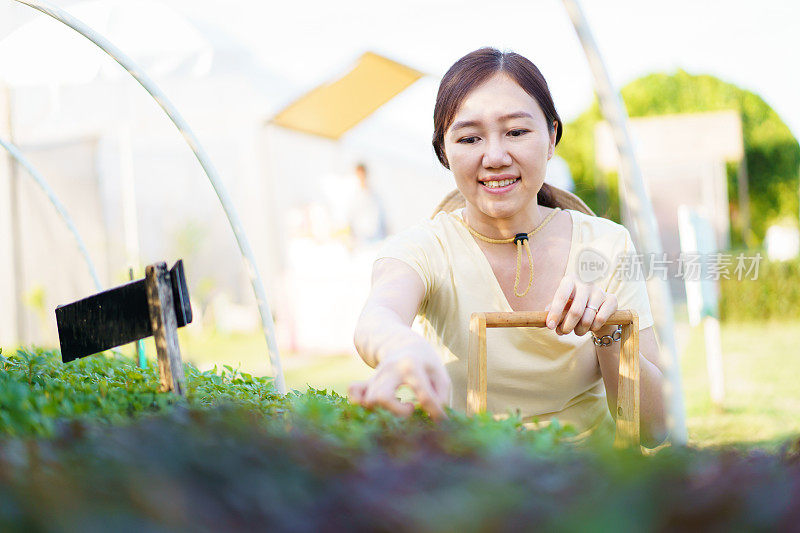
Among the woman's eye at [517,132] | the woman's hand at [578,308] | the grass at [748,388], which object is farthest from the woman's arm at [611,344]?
the grass at [748,388]

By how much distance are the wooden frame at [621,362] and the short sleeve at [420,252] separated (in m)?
0.45

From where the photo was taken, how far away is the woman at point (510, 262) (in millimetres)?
A: 1758

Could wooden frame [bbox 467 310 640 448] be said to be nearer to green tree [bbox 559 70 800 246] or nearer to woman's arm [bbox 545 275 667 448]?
woman's arm [bbox 545 275 667 448]

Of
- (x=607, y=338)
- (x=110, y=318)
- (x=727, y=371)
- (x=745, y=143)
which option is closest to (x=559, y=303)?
(x=607, y=338)

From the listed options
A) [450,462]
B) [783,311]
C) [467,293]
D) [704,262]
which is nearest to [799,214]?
[783,311]

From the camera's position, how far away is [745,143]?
60.2ft

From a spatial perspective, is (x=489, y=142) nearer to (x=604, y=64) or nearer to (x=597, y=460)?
(x=604, y=64)

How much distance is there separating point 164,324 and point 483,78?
1018 mm

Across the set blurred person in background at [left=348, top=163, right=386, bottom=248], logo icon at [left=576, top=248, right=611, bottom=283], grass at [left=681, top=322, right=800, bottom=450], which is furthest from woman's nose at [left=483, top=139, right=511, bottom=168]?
blurred person in background at [left=348, top=163, right=386, bottom=248]

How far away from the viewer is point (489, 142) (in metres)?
1.76

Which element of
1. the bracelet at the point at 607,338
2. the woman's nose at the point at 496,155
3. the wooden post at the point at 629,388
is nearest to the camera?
the wooden post at the point at 629,388

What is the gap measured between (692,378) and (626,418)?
5.38 meters

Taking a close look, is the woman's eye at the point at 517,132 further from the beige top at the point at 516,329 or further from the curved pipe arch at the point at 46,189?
the curved pipe arch at the point at 46,189

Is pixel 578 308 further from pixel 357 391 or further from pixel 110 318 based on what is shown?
pixel 110 318
